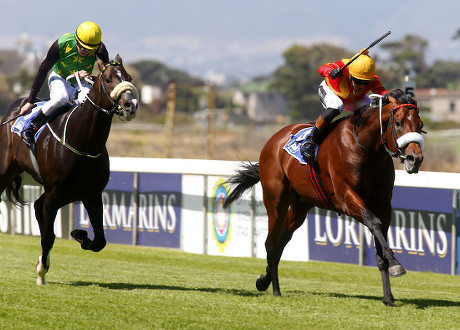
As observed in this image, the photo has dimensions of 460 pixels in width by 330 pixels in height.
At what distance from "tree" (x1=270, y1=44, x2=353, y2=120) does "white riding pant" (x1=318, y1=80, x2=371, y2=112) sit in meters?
72.5

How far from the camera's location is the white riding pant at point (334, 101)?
7.00m

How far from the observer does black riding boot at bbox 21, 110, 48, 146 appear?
7.59m

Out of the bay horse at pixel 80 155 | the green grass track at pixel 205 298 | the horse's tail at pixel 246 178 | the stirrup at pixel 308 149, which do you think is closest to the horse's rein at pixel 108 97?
the bay horse at pixel 80 155

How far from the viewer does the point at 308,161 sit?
7141mm

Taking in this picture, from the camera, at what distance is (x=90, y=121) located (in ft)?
23.5

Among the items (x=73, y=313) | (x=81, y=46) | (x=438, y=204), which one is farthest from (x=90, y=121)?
(x=438, y=204)

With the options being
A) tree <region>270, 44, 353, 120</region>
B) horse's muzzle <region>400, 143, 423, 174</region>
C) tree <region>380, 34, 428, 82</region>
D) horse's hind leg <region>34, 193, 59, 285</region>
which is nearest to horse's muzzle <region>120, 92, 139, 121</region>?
horse's hind leg <region>34, 193, 59, 285</region>

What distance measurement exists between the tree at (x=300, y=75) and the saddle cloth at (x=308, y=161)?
237 feet

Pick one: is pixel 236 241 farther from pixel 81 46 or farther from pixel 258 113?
pixel 258 113

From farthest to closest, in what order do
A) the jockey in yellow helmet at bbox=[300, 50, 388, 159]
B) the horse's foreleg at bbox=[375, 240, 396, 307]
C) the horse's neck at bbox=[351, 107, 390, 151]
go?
the jockey in yellow helmet at bbox=[300, 50, 388, 159], the horse's foreleg at bbox=[375, 240, 396, 307], the horse's neck at bbox=[351, 107, 390, 151]

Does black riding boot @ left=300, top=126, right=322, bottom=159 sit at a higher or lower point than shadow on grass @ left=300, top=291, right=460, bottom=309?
higher

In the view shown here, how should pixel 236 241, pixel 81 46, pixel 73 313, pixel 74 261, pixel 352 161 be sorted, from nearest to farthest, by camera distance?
pixel 73 313
pixel 352 161
pixel 81 46
pixel 74 261
pixel 236 241

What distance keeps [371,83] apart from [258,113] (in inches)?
5278

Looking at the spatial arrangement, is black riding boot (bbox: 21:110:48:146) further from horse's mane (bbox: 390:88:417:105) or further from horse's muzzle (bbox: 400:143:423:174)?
horse's muzzle (bbox: 400:143:423:174)
